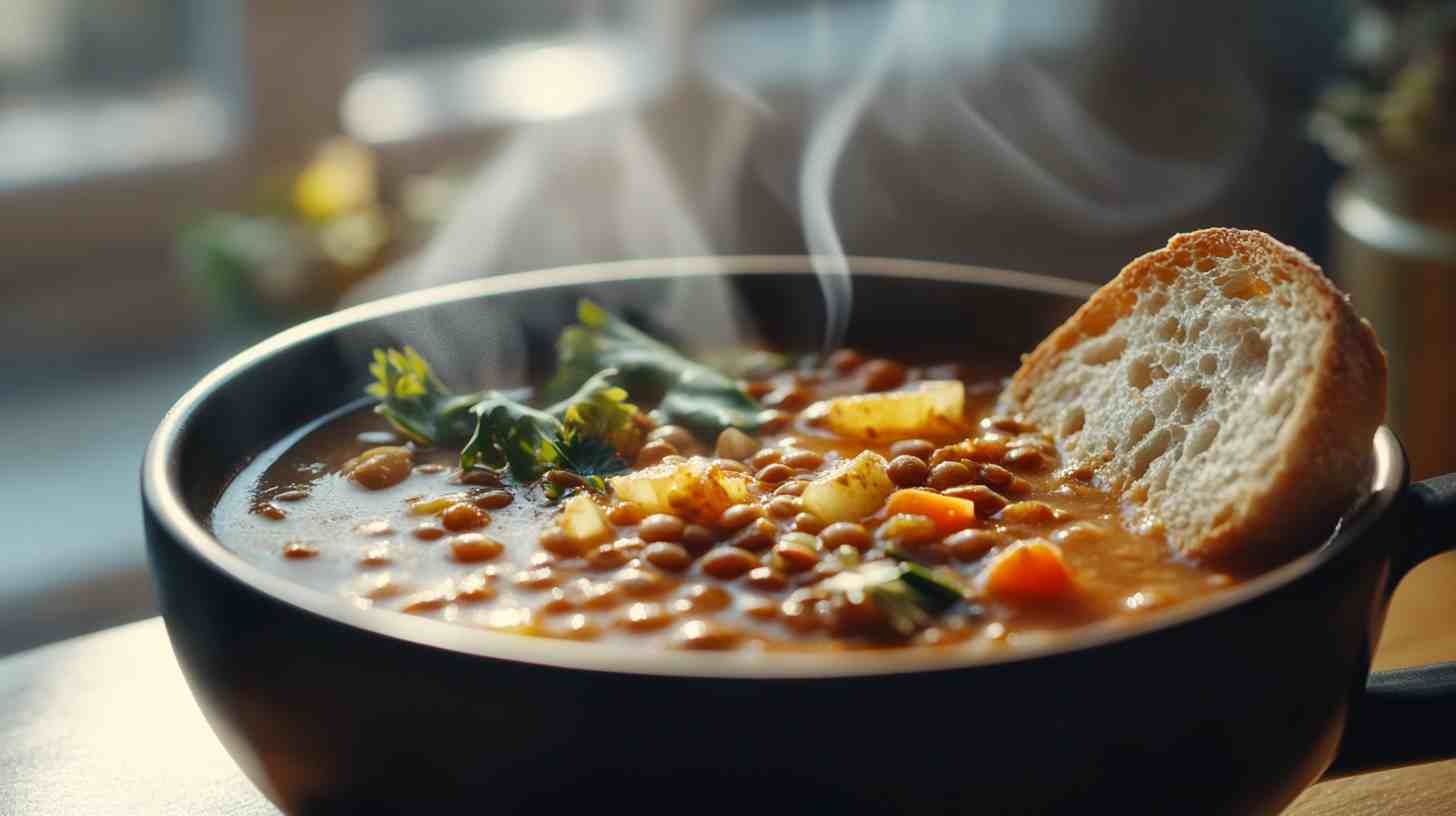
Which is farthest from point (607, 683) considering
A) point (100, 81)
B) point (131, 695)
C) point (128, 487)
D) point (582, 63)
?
point (582, 63)

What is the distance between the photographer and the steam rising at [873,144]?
14.9ft

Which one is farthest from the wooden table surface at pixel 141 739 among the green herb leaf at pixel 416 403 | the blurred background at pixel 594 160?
the blurred background at pixel 594 160

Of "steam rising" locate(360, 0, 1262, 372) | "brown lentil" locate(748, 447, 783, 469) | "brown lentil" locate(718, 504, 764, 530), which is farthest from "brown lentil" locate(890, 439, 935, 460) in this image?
"steam rising" locate(360, 0, 1262, 372)

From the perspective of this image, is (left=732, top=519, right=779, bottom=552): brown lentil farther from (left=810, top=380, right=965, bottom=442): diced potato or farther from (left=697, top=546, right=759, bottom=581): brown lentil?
(left=810, top=380, right=965, bottom=442): diced potato

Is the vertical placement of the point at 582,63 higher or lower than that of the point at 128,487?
higher

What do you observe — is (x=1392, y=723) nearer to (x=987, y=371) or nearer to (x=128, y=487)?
(x=987, y=371)

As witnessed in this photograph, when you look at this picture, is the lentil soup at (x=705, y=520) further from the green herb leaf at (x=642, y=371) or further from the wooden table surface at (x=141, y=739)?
the wooden table surface at (x=141, y=739)

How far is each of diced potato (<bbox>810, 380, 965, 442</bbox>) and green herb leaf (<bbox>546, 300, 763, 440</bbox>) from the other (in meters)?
0.09

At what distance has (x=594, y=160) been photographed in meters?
4.58

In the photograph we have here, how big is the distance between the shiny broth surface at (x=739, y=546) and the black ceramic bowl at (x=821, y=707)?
0.15 meters

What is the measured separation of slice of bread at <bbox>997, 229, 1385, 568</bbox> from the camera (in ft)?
3.31

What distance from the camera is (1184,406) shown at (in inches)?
48.5

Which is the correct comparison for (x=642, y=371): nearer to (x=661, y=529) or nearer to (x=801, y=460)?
(x=801, y=460)

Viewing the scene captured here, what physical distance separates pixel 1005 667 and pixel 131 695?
3.08 ft
